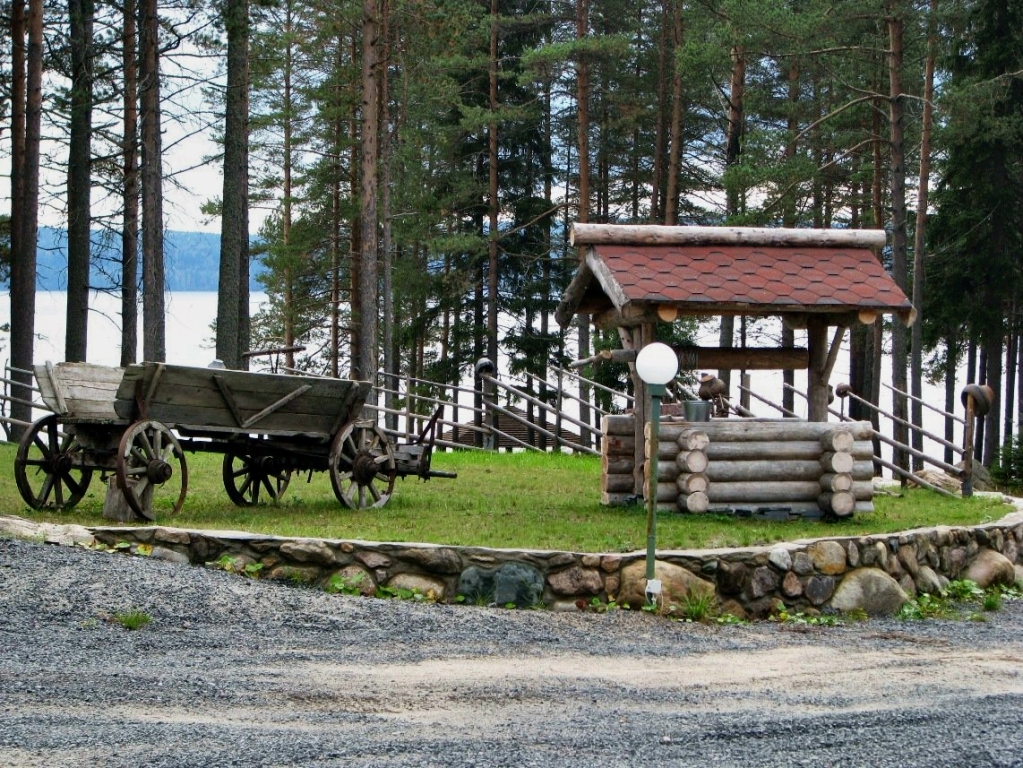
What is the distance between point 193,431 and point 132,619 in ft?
10.00

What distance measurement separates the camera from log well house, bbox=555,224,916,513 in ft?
36.0

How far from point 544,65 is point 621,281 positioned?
15490 mm

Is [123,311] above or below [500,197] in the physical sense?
below

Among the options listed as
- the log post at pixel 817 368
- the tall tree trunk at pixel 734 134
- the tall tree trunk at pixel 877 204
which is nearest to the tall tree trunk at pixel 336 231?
the tall tree trunk at pixel 734 134

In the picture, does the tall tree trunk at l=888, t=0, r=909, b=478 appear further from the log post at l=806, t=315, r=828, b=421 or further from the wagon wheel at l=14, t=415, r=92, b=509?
the wagon wheel at l=14, t=415, r=92, b=509

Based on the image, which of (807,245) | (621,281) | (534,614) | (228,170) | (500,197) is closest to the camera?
(534,614)

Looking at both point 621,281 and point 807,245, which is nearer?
point 621,281

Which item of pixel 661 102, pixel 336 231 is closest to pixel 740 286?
pixel 661 102

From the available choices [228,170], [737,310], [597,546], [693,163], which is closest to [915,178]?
[693,163]

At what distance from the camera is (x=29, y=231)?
19.4 meters

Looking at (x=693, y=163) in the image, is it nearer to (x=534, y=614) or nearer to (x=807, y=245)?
(x=807, y=245)

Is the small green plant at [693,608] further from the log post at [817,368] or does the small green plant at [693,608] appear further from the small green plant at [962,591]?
the log post at [817,368]

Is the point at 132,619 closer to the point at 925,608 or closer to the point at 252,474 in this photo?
the point at 252,474

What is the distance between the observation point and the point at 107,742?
4.84 m
